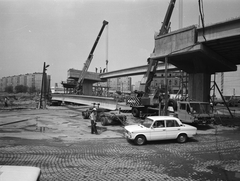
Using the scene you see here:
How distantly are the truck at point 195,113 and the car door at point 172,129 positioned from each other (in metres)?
4.00

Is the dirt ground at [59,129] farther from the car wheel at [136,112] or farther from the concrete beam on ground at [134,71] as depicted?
the concrete beam on ground at [134,71]

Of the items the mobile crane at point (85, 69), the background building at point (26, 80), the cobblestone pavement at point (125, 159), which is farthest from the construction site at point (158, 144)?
the background building at point (26, 80)

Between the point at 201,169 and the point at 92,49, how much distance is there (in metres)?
48.6

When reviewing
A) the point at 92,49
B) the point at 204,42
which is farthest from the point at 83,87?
the point at 204,42

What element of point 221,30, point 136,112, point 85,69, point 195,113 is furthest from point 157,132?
point 85,69

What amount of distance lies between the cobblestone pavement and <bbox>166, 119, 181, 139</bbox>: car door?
1.62ft

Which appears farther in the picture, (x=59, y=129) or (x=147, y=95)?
(x=147, y=95)

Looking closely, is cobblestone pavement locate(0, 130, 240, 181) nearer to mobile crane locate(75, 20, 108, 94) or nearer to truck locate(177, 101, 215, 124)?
truck locate(177, 101, 215, 124)

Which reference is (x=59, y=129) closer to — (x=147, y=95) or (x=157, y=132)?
(x=157, y=132)

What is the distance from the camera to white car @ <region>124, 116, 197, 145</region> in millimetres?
9484

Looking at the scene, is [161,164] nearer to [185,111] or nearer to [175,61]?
[185,111]

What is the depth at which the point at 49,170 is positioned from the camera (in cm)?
610

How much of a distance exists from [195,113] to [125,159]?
347 inches

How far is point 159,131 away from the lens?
966 centimetres
